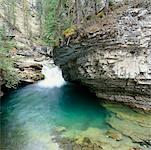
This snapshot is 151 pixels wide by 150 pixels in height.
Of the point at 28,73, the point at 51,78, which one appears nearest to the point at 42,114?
the point at 28,73

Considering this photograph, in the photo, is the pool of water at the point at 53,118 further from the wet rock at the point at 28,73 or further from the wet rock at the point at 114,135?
the wet rock at the point at 28,73

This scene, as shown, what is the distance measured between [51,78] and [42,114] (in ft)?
39.8

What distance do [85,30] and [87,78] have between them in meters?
4.18

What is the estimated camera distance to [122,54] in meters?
20.2

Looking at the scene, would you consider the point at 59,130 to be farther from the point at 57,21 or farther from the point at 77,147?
the point at 57,21

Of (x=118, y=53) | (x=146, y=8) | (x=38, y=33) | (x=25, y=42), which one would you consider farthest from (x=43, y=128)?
(x=38, y=33)

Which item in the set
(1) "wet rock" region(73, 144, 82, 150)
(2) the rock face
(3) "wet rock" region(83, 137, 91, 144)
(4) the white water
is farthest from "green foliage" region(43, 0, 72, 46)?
(1) "wet rock" region(73, 144, 82, 150)

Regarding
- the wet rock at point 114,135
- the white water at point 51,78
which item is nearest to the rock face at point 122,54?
the wet rock at point 114,135

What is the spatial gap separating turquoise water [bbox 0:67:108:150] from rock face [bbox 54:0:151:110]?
247 cm

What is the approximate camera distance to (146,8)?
65.3 ft

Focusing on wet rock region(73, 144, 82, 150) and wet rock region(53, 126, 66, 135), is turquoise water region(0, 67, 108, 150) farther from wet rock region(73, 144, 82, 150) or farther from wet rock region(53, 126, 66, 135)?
wet rock region(73, 144, 82, 150)

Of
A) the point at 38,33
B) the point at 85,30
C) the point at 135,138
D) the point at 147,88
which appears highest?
the point at 38,33

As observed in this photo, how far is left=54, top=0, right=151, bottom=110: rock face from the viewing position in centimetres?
1961

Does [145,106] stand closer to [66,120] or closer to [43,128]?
[66,120]
